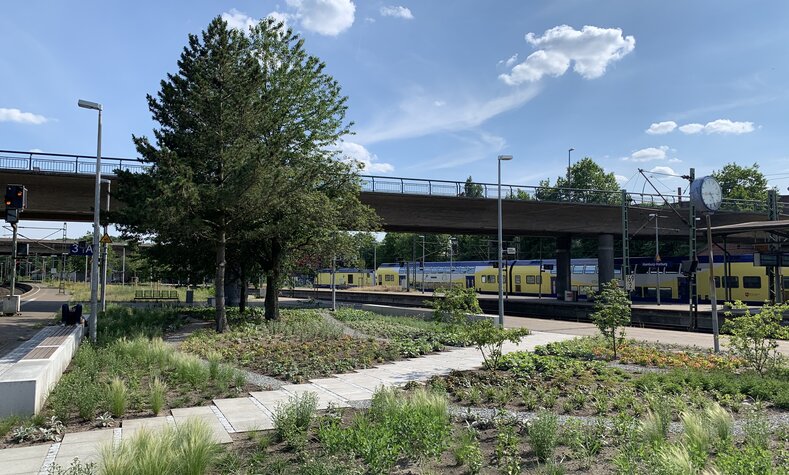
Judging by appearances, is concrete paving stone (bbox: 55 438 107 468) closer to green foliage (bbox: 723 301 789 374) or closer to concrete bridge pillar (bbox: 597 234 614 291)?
green foliage (bbox: 723 301 789 374)

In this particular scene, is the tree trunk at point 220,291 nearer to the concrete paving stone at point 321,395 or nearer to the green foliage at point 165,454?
the concrete paving stone at point 321,395

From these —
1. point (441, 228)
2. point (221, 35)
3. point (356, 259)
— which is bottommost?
point (356, 259)

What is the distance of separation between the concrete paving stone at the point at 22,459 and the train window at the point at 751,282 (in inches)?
1720

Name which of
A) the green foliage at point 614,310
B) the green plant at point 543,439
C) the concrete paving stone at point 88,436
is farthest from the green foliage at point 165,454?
the green foliage at point 614,310

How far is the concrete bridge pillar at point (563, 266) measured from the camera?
163ft

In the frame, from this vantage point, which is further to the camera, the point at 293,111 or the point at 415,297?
the point at 415,297

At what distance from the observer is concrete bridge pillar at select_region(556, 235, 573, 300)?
163 ft

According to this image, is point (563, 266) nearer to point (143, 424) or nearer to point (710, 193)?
point (710, 193)

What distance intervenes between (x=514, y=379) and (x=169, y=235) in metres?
14.9

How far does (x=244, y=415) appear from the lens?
7801 millimetres

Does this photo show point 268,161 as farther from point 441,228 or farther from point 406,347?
point 441,228

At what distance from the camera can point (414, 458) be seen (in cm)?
557

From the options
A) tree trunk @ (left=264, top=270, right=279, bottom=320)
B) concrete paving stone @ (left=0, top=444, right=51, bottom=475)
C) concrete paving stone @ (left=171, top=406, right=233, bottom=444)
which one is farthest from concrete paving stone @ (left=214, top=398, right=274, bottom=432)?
tree trunk @ (left=264, top=270, right=279, bottom=320)

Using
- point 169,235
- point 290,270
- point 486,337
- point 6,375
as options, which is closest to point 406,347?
point 486,337
